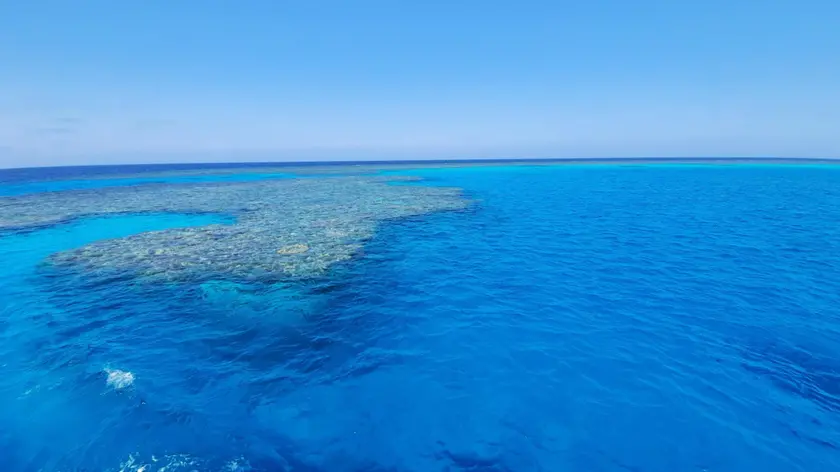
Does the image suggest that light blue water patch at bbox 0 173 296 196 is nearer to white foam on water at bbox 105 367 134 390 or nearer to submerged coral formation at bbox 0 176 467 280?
submerged coral formation at bbox 0 176 467 280

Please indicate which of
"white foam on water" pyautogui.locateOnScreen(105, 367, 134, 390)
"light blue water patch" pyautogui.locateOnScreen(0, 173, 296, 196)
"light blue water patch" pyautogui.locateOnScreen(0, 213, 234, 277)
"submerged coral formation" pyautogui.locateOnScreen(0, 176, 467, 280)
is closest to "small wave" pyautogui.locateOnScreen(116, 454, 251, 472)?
"white foam on water" pyautogui.locateOnScreen(105, 367, 134, 390)

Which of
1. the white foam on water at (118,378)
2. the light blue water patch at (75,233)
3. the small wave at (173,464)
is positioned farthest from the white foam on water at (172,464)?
the light blue water patch at (75,233)

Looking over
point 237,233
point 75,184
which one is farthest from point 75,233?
point 75,184

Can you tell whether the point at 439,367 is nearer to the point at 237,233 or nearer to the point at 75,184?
the point at 237,233

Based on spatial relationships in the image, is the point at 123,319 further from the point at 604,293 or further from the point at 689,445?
the point at 604,293

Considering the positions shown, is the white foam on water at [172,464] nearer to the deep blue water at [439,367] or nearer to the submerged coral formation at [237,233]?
the deep blue water at [439,367]
